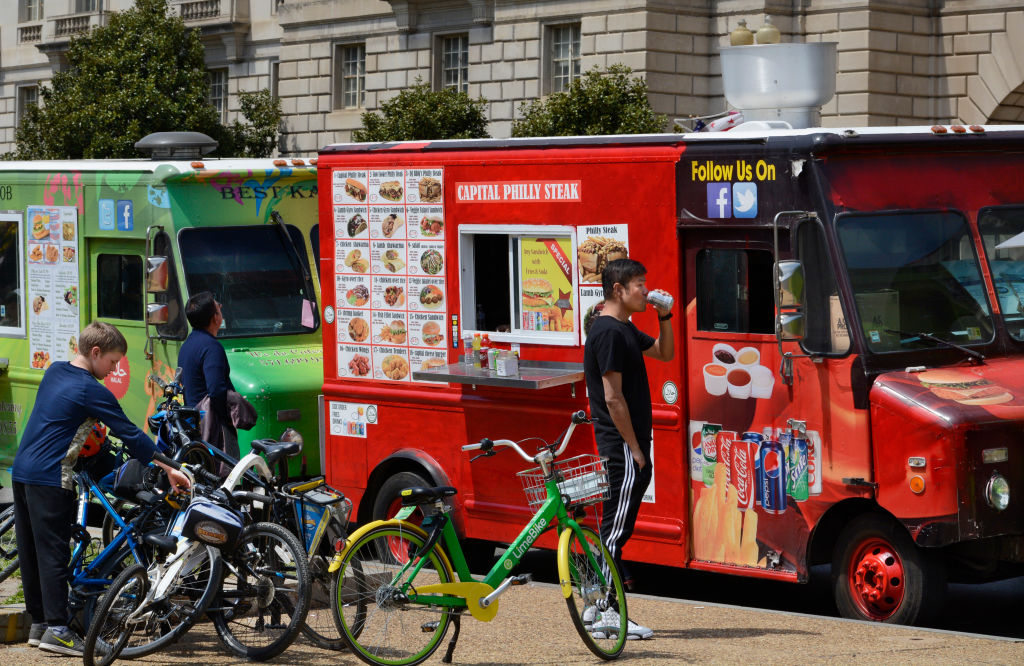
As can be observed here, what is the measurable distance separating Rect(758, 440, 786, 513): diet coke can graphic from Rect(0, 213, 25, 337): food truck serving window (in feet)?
24.3

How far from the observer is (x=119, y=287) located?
41.5 feet

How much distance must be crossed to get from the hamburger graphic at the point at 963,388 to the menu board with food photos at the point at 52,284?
7383mm

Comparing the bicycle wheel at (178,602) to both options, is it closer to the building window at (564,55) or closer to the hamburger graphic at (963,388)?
the hamburger graphic at (963,388)

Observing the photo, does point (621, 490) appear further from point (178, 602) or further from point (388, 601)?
point (178, 602)

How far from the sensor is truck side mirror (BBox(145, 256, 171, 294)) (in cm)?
1171

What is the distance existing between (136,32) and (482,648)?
3153 centimetres

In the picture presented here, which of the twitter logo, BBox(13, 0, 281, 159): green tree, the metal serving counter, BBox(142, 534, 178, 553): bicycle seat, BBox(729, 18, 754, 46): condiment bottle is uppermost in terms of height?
BBox(13, 0, 281, 159): green tree

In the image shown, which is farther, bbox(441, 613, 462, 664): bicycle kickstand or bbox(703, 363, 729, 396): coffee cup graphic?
bbox(703, 363, 729, 396): coffee cup graphic

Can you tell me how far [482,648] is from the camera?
762 cm

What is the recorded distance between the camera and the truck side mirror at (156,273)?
11.7 m

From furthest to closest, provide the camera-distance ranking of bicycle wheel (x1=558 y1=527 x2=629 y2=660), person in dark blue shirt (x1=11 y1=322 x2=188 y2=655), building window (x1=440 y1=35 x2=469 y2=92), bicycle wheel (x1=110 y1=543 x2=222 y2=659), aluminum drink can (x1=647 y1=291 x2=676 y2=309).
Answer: building window (x1=440 y1=35 x2=469 y2=92), aluminum drink can (x1=647 y1=291 x2=676 y2=309), person in dark blue shirt (x1=11 y1=322 x2=188 y2=655), bicycle wheel (x1=558 y1=527 x2=629 y2=660), bicycle wheel (x1=110 y1=543 x2=222 y2=659)

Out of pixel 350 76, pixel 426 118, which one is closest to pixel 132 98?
pixel 350 76

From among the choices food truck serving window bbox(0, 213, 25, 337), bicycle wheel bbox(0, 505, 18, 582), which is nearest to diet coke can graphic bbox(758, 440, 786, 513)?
bicycle wheel bbox(0, 505, 18, 582)

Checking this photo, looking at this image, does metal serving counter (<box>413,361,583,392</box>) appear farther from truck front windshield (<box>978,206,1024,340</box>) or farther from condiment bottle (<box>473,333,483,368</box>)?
truck front windshield (<box>978,206,1024,340</box>)
